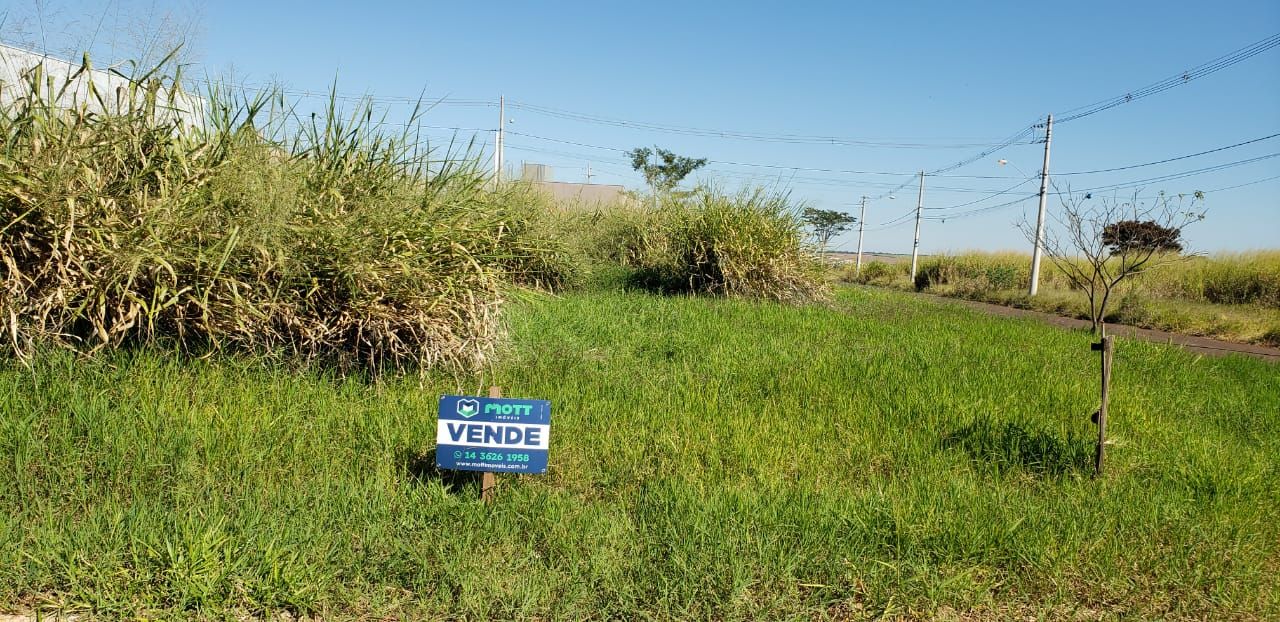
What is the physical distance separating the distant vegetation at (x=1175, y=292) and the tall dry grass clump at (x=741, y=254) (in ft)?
12.8

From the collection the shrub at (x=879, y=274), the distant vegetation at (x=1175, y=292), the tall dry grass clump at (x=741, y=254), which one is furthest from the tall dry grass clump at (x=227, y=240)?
the shrub at (x=879, y=274)

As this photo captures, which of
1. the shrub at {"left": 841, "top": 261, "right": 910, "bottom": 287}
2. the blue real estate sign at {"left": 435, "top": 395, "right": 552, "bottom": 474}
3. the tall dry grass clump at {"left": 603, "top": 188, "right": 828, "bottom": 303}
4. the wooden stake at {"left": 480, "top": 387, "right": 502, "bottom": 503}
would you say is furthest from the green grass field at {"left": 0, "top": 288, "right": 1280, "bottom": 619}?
A: the shrub at {"left": 841, "top": 261, "right": 910, "bottom": 287}

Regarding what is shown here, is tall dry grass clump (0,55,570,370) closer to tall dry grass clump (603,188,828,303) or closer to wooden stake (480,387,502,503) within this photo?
wooden stake (480,387,502,503)

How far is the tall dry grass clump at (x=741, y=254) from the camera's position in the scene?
491 inches

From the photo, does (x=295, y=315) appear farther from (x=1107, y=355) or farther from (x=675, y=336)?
(x=1107, y=355)

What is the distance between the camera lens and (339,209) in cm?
486

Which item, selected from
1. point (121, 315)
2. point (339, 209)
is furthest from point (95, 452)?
point (339, 209)

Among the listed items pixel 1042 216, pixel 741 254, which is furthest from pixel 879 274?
pixel 741 254

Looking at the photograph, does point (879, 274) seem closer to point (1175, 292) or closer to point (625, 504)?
point (1175, 292)

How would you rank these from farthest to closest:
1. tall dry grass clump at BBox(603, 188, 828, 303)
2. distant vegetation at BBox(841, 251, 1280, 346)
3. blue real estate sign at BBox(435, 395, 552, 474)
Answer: distant vegetation at BBox(841, 251, 1280, 346) < tall dry grass clump at BBox(603, 188, 828, 303) < blue real estate sign at BBox(435, 395, 552, 474)

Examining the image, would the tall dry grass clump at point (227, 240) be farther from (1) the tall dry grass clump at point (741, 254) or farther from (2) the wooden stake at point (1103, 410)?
(1) the tall dry grass clump at point (741, 254)

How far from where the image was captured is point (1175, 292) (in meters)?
20.9

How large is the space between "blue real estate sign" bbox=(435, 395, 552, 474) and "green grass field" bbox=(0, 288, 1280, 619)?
7.3 inches

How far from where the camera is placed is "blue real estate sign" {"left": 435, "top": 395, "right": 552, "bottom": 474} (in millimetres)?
3402
